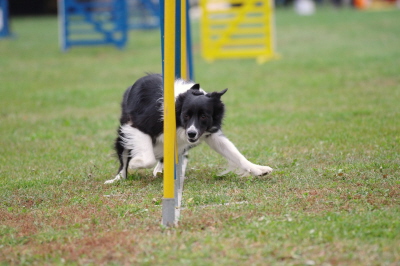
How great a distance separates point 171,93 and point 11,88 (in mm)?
11000

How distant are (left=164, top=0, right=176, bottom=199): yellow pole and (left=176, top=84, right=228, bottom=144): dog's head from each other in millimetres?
1195

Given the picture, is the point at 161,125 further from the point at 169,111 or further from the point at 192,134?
the point at 169,111

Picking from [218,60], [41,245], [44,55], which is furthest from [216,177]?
[44,55]

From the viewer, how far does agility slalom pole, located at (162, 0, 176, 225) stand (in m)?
4.61

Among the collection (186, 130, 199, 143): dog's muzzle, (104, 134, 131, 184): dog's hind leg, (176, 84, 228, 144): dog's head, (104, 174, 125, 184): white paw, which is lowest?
(104, 174, 125, 184): white paw

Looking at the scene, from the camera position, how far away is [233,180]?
6336mm

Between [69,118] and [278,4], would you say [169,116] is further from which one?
[278,4]

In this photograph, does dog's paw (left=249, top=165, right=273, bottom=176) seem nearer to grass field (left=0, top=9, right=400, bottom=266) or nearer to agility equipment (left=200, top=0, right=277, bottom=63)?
grass field (left=0, top=9, right=400, bottom=266)

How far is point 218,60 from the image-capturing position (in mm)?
19156

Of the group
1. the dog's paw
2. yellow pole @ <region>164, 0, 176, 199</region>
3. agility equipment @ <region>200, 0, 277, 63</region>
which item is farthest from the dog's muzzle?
agility equipment @ <region>200, 0, 277, 63</region>

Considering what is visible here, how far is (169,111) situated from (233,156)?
1.92 metres

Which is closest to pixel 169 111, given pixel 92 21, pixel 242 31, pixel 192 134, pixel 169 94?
pixel 169 94

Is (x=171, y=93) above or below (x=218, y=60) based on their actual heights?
above

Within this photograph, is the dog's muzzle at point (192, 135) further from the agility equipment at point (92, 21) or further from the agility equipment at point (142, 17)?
the agility equipment at point (142, 17)
